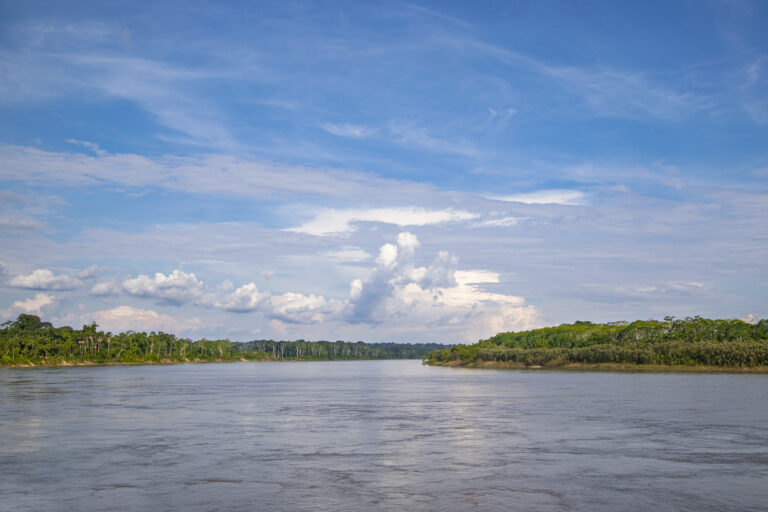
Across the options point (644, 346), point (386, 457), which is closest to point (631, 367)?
point (644, 346)

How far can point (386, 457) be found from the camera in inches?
1048

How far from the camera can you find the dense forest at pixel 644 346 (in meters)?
109

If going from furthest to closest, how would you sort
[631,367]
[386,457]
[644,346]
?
[644,346] → [631,367] → [386,457]

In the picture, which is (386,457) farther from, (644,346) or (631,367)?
(644,346)

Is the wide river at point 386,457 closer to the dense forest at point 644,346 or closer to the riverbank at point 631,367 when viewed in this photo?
the riverbank at point 631,367

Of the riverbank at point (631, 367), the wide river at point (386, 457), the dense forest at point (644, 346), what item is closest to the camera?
the wide river at point (386, 457)

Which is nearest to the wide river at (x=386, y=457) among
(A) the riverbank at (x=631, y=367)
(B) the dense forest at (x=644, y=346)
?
(A) the riverbank at (x=631, y=367)

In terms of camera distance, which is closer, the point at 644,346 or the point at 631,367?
the point at 631,367

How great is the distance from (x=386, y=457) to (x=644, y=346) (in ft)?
364

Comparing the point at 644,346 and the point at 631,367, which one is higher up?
the point at 644,346

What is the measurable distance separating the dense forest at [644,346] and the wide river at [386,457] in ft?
214

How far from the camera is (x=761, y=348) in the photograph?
10181cm

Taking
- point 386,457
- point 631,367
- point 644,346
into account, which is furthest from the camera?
point 644,346

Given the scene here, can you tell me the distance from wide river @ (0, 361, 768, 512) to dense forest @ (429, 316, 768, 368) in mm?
65314
